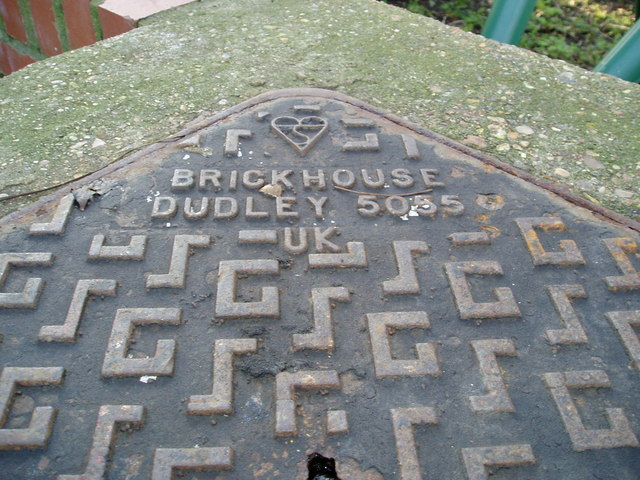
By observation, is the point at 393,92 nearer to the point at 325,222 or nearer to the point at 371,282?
the point at 325,222

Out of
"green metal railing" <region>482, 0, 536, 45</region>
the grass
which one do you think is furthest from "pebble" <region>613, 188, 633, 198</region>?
the grass

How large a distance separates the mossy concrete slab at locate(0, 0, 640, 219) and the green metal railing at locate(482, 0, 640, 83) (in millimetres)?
488

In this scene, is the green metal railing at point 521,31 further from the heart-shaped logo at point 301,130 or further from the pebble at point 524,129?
the heart-shaped logo at point 301,130

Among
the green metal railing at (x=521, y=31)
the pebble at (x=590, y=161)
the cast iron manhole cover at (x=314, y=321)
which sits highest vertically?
the green metal railing at (x=521, y=31)

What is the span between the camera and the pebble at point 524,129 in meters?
2.60

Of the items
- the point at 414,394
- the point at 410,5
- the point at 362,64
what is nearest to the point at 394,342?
the point at 414,394

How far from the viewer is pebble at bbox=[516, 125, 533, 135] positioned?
8.54 ft

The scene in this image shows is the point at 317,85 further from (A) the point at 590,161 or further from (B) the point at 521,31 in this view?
(B) the point at 521,31

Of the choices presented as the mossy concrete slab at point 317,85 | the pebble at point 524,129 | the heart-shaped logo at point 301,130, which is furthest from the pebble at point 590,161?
the heart-shaped logo at point 301,130

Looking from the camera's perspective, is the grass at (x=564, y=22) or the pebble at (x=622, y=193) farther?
the grass at (x=564, y=22)

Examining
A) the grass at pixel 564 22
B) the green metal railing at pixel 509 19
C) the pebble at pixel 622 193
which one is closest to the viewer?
the pebble at pixel 622 193

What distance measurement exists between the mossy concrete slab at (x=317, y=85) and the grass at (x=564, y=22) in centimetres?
178

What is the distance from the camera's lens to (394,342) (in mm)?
1809

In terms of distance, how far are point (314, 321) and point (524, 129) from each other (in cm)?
145
